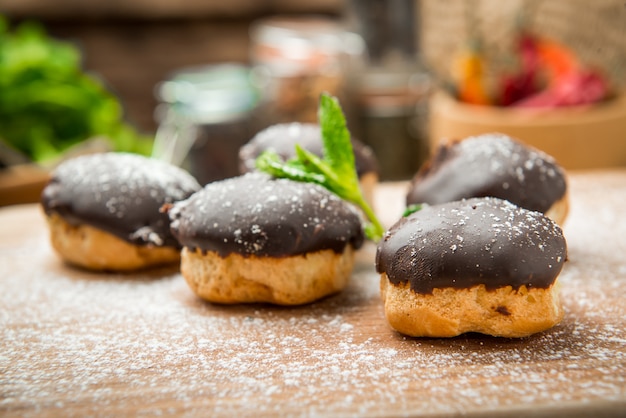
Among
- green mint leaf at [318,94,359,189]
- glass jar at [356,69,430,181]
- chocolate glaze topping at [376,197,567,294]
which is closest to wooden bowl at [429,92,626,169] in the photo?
glass jar at [356,69,430,181]

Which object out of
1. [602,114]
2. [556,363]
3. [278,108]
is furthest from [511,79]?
[556,363]

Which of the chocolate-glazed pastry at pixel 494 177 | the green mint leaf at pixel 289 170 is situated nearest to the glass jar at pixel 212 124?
the green mint leaf at pixel 289 170

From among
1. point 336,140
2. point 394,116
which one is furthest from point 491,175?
point 394,116

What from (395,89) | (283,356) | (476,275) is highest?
(395,89)

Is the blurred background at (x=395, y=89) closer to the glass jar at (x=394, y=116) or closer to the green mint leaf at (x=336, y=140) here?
the glass jar at (x=394, y=116)

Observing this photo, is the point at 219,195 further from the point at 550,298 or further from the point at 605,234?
the point at 605,234

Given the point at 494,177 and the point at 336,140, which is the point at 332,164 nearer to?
the point at 336,140

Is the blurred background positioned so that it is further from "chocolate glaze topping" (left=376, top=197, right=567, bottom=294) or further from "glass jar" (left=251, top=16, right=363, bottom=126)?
"chocolate glaze topping" (left=376, top=197, right=567, bottom=294)
